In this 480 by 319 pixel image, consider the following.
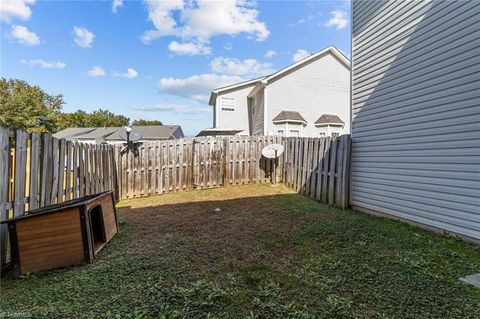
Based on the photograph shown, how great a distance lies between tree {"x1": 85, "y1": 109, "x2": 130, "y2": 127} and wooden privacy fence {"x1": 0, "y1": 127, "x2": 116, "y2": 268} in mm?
51608

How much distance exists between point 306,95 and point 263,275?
14.0 m

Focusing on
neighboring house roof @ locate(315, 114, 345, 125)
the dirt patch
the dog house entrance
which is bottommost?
the dirt patch

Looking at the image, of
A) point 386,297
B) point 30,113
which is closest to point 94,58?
point 386,297

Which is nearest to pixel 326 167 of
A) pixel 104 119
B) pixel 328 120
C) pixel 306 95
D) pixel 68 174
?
pixel 68 174

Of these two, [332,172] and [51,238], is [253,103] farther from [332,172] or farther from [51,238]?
[51,238]

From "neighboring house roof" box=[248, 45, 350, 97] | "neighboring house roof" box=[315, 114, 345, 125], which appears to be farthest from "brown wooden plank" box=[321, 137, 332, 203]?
"neighboring house roof" box=[315, 114, 345, 125]

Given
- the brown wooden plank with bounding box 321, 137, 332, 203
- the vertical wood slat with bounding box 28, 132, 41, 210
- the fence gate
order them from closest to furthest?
the vertical wood slat with bounding box 28, 132, 41, 210 < the brown wooden plank with bounding box 321, 137, 332, 203 < the fence gate

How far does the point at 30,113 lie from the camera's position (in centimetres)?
3061

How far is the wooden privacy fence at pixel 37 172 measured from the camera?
8.62 feet

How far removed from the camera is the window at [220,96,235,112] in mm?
16131

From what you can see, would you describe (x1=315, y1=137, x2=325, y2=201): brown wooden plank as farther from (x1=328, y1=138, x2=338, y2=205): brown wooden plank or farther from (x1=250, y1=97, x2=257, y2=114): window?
(x1=250, y1=97, x2=257, y2=114): window

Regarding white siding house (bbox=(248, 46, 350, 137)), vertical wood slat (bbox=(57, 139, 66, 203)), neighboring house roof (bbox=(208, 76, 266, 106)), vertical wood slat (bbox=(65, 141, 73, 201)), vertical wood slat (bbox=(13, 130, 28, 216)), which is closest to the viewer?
vertical wood slat (bbox=(13, 130, 28, 216))

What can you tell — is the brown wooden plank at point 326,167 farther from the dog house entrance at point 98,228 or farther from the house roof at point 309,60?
the house roof at point 309,60

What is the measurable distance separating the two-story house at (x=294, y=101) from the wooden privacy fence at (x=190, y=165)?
18.5ft
